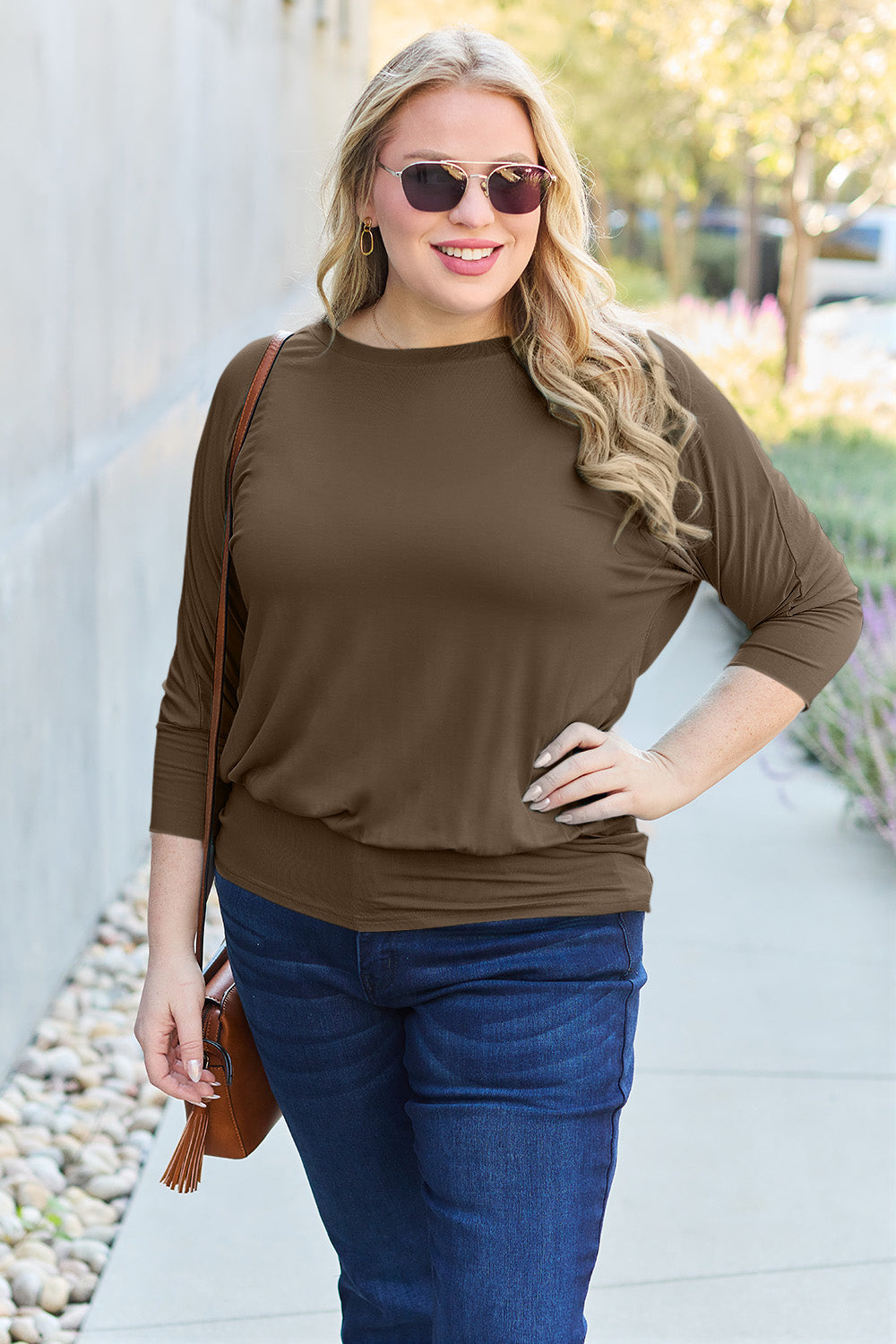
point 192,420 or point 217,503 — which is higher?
point 217,503

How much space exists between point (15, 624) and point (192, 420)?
2470mm

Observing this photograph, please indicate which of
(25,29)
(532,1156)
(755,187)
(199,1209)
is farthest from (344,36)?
(532,1156)

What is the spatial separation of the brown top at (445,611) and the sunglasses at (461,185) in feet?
0.55

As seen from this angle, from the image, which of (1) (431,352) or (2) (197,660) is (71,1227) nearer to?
(2) (197,660)

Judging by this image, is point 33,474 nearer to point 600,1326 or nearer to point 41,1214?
point 41,1214

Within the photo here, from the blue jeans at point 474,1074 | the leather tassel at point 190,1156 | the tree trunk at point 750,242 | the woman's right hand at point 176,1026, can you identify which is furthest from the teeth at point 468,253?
the tree trunk at point 750,242

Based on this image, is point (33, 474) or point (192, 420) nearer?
point (33, 474)

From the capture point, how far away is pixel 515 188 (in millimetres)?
1762

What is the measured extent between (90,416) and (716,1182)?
264cm

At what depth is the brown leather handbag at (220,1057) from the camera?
195 cm

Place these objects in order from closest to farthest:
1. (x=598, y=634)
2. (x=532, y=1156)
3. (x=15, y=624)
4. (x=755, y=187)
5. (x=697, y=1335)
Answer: (x=532, y=1156) → (x=598, y=634) → (x=697, y=1335) → (x=15, y=624) → (x=755, y=187)

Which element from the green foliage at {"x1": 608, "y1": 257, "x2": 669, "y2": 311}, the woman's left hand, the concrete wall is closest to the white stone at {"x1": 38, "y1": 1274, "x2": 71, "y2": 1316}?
the concrete wall

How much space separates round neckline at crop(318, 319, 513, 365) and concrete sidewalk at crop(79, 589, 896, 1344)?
1888mm

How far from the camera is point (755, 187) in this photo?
69.8 feet
